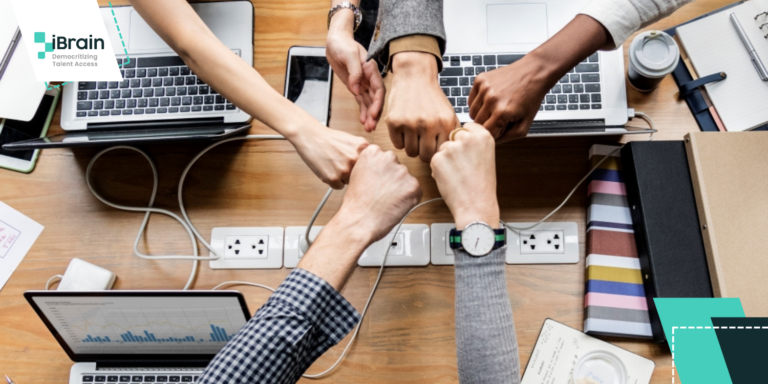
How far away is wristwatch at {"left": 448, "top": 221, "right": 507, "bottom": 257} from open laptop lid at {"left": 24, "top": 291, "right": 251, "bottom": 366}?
14.4 inches

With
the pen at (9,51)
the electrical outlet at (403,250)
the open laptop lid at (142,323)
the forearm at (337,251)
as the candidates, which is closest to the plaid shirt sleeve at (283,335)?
the forearm at (337,251)

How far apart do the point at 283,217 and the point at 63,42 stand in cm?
60

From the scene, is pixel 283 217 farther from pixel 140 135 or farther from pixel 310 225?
pixel 140 135

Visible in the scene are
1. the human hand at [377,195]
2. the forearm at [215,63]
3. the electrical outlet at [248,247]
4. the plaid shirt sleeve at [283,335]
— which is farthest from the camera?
the electrical outlet at [248,247]

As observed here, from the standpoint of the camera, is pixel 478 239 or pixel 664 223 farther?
pixel 664 223

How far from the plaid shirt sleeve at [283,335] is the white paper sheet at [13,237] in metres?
0.60

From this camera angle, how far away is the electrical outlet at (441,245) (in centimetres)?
94

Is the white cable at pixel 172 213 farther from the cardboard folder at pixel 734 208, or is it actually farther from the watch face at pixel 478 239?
the cardboard folder at pixel 734 208

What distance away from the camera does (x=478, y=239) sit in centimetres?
69

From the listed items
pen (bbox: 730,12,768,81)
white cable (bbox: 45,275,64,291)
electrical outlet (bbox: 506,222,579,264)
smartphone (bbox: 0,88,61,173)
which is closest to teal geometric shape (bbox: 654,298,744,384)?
electrical outlet (bbox: 506,222,579,264)

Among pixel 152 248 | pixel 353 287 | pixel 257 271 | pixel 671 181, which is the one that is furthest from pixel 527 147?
pixel 152 248

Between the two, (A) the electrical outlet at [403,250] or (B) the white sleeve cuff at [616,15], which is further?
(A) the electrical outlet at [403,250]

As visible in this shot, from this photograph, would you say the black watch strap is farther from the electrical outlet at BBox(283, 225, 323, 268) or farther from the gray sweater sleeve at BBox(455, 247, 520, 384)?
the electrical outlet at BBox(283, 225, 323, 268)

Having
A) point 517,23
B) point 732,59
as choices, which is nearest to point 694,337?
point 732,59
